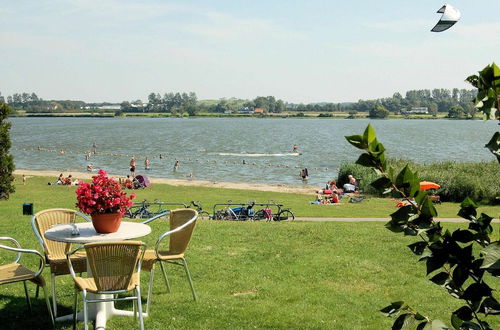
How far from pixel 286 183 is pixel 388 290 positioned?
36.2m

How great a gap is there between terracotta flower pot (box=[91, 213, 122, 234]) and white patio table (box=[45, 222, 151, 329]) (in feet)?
0.19

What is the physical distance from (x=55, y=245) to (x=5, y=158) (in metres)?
15.1

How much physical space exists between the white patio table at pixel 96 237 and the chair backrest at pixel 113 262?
0.53 metres

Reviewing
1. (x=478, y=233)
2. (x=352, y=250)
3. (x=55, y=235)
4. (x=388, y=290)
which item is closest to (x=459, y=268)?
(x=478, y=233)

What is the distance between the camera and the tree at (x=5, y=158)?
21.3 meters

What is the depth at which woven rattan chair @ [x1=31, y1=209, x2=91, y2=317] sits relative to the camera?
22.5ft

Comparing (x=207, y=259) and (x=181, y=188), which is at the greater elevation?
(x=207, y=259)

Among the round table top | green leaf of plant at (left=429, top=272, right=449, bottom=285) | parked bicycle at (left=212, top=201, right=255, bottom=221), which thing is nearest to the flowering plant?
the round table top

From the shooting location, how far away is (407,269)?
9188 mm

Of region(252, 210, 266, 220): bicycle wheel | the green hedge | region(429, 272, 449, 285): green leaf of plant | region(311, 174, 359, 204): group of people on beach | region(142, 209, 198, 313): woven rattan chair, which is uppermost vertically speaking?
region(429, 272, 449, 285): green leaf of plant

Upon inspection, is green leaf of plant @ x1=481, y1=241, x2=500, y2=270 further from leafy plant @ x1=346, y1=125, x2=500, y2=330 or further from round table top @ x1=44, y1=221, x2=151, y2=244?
round table top @ x1=44, y1=221, x2=151, y2=244

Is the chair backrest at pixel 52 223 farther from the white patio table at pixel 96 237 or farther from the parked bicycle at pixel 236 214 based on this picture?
the parked bicycle at pixel 236 214

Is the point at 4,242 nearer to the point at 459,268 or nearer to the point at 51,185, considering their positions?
the point at 459,268

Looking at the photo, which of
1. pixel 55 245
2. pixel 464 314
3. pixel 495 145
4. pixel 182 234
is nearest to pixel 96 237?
pixel 182 234
